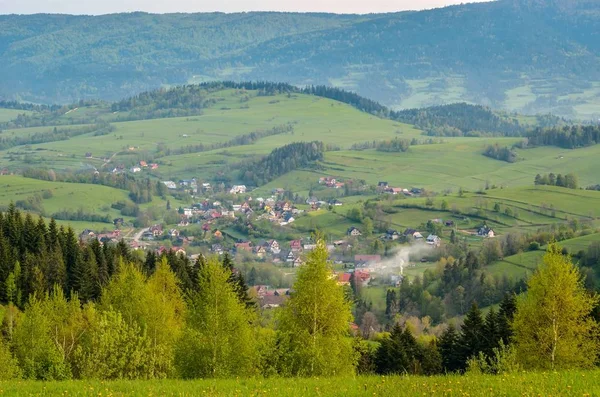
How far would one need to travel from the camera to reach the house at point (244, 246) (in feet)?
532

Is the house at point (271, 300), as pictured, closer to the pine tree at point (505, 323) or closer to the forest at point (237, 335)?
the pine tree at point (505, 323)

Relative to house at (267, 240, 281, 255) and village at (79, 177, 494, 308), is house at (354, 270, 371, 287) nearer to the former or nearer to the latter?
village at (79, 177, 494, 308)

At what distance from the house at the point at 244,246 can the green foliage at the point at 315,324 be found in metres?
123

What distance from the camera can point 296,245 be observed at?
531 ft

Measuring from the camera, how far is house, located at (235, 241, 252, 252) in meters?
162

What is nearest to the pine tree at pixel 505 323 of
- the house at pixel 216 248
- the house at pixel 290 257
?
the house at pixel 290 257

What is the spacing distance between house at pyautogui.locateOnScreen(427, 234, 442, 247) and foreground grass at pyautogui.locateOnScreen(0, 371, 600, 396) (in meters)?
122

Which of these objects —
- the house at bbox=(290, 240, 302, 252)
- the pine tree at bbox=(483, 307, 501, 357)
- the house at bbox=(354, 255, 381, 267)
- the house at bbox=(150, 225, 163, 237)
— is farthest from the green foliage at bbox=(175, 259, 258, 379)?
the house at bbox=(150, 225, 163, 237)

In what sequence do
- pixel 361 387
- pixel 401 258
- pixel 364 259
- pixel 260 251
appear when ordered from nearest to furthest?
1. pixel 361 387
2. pixel 401 258
3. pixel 364 259
4. pixel 260 251

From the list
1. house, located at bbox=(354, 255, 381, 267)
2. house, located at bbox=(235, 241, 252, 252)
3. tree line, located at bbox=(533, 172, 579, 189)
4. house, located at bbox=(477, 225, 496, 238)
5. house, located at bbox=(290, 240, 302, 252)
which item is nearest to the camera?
house, located at bbox=(354, 255, 381, 267)

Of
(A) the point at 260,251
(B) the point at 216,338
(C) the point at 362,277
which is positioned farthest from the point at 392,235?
(B) the point at 216,338

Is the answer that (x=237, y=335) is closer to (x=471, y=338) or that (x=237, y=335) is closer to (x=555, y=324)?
(x=555, y=324)

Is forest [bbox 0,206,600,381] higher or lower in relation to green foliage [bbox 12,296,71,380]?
higher

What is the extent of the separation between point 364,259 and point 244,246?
100 feet
